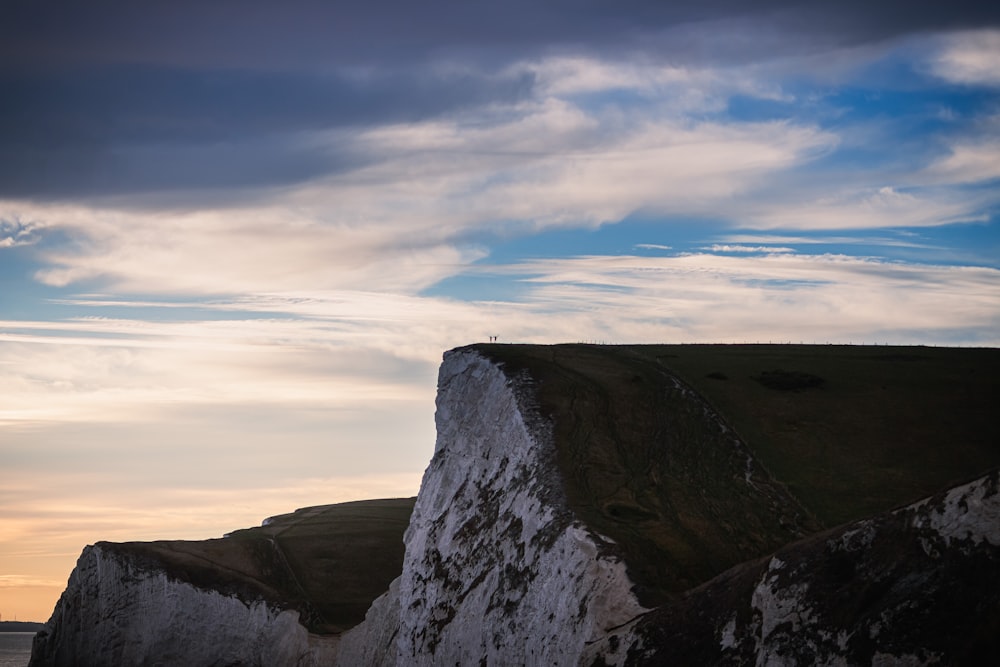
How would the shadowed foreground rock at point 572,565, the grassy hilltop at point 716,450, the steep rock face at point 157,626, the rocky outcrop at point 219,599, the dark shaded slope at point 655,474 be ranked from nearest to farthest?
1. the shadowed foreground rock at point 572,565
2. the dark shaded slope at point 655,474
3. the grassy hilltop at point 716,450
4. the steep rock face at point 157,626
5. the rocky outcrop at point 219,599

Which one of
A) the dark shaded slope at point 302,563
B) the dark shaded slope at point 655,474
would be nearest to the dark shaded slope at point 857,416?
the dark shaded slope at point 655,474

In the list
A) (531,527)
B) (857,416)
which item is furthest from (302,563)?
(857,416)

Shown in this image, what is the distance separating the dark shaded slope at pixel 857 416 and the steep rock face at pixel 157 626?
3627 cm

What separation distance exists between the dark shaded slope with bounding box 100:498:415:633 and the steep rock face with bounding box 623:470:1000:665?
161 ft

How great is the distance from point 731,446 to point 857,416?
404 inches

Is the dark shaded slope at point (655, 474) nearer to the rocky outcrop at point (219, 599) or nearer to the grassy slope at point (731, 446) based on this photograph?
the grassy slope at point (731, 446)

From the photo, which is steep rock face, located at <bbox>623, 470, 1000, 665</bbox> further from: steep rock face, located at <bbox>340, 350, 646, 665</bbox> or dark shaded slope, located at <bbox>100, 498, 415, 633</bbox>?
dark shaded slope, located at <bbox>100, 498, 415, 633</bbox>

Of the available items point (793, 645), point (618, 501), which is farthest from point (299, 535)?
point (793, 645)

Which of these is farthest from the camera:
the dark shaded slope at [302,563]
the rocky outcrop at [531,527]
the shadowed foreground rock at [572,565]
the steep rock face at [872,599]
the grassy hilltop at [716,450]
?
the dark shaded slope at [302,563]

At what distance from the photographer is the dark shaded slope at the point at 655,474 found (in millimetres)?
51312

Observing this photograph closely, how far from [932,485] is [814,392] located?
15831mm

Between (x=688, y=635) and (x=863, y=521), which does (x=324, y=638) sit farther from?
(x=863, y=521)

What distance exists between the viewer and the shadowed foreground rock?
1316 inches

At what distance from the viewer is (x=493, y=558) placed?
58500 millimetres
